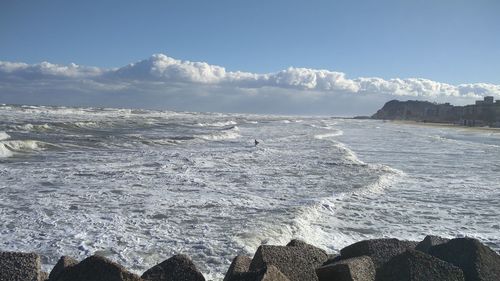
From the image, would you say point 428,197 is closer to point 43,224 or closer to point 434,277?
point 434,277

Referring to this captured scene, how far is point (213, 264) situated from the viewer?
615 cm

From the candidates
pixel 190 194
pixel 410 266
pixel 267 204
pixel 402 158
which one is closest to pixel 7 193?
pixel 190 194

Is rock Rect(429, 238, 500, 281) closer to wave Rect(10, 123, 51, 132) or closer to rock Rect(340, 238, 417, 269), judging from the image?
rock Rect(340, 238, 417, 269)

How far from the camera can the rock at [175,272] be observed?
4.27 metres

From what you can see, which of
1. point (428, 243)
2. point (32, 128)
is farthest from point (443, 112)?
point (428, 243)

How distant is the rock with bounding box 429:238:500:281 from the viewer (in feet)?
14.9

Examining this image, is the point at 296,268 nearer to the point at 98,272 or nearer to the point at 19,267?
the point at 98,272

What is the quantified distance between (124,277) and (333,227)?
5149 mm

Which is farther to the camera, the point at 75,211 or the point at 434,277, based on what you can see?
the point at 75,211

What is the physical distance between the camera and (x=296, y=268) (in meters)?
4.38

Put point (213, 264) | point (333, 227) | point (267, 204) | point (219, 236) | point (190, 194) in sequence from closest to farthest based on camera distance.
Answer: point (213, 264) → point (219, 236) → point (333, 227) → point (267, 204) → point (190, 194)

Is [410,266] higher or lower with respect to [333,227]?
higher

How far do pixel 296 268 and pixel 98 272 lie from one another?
5.68 ft

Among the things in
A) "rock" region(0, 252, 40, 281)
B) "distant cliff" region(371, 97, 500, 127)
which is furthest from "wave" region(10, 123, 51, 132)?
"distant cliff" region(371, 97, 500, 127)
